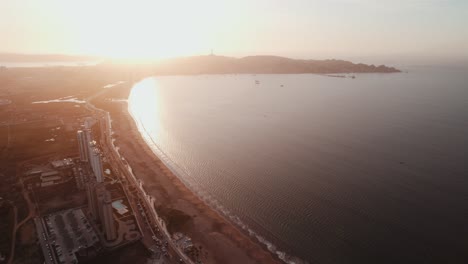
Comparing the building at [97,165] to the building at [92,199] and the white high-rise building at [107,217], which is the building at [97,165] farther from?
the white high-rise building at [107,217]

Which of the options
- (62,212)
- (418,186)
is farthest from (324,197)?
(62,212)

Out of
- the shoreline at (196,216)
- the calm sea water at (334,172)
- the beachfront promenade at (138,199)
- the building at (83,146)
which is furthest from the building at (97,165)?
the calm sea water at (334,172)

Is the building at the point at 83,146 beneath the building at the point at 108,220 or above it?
above

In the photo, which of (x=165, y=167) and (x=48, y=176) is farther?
(x=165, y=167)

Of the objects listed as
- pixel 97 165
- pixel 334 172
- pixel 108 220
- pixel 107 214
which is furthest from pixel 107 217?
pixel 334 172

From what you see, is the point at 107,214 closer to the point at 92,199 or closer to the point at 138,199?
the point at 92,199

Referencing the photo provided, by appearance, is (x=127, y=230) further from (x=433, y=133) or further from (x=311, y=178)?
(x=433, y=133)
